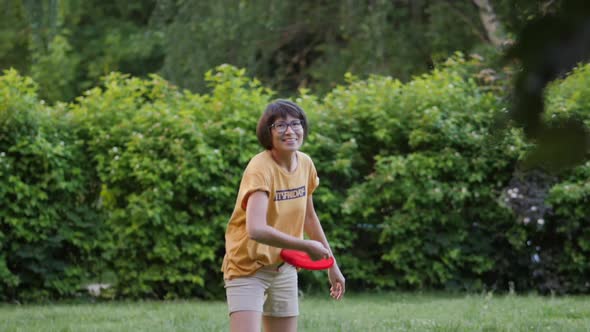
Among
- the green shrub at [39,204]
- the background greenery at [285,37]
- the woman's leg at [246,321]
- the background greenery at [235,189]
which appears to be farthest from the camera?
the background greenery at [285,37]

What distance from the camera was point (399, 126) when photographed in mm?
8953

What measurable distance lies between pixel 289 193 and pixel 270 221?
0.49ft

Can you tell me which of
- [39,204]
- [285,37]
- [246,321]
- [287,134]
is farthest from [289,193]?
[285,37]

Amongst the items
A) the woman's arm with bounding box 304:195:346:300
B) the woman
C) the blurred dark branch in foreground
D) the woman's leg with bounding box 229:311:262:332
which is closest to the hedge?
the woman's arm with bounding box 304:195:346:300

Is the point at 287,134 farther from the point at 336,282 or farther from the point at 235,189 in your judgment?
the point at 235,189

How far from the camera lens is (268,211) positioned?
12.7 ft

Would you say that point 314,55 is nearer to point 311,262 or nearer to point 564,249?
point 564,249

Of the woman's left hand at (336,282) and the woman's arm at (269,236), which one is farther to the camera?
the woman's left hand at (336,282)

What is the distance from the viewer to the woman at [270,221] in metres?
3.79

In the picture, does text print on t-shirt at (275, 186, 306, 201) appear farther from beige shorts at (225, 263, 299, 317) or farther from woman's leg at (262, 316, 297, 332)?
woman's leg at (262, 316, 297, 332)

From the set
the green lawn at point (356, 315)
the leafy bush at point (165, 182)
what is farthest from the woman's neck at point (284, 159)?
the leafy bush at point (165, 182)

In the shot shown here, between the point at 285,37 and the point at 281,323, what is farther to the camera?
the point at 285,37

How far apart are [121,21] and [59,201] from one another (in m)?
14.5

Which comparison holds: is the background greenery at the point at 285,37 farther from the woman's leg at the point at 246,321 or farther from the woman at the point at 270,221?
the woman's leg at the point at 246,321
